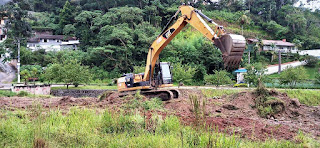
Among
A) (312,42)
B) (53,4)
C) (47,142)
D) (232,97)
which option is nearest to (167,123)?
(47,142)

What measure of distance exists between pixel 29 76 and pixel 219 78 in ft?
76.3

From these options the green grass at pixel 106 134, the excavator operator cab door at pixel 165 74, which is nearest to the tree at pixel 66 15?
the excavator operator cab door at pixel 165 74

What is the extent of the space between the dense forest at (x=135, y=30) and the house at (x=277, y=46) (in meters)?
1.33

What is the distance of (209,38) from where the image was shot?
9.66 metres

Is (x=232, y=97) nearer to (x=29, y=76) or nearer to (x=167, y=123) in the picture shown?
(x=167, y=123)

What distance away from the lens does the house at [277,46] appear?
45.0 m

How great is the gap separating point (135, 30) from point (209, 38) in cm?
2738

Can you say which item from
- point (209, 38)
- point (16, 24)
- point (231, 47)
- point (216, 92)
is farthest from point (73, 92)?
point (231, 47)

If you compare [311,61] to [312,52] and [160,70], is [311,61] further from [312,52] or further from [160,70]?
[160,70]

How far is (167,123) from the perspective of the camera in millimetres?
6039

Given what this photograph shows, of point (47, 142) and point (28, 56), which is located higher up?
point (28, 56)

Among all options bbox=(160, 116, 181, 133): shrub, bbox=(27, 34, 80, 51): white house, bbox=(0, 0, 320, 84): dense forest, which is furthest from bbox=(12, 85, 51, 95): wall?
bbox=(27, 34, 80, 51): white house

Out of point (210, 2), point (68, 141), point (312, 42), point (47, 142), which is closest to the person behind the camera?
point (47, 142)

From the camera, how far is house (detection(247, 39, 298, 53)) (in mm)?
44969
